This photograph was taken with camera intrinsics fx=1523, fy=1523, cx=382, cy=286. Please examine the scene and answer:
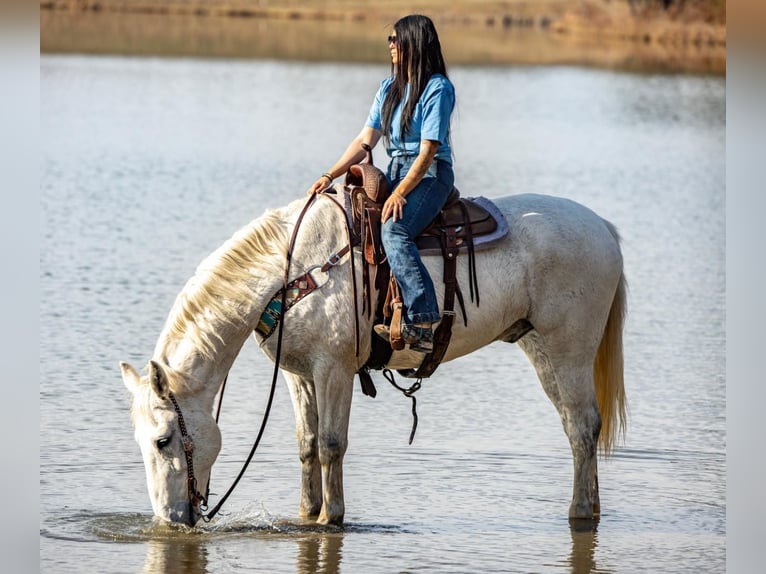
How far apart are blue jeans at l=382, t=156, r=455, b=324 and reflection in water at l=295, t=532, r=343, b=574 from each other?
1152 mm

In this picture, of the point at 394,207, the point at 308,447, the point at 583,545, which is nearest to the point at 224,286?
the point at 394,207

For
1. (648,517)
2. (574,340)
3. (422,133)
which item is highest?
(422,133)

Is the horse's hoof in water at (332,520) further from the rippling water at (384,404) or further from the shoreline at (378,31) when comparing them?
the shoreline at (378,31)

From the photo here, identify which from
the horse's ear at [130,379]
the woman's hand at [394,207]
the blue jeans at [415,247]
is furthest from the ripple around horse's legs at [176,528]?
the woman's hand at [394,207]

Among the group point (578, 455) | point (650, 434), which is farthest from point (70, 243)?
point (578, 455)

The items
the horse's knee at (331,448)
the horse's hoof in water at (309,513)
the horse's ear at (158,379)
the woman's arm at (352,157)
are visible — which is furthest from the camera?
the horse's hoof in water at (309,513)

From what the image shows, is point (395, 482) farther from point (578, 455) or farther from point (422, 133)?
A: point (422, 133)

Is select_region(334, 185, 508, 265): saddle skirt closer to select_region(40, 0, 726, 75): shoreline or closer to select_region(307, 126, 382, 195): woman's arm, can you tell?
select_region(307, 126, 382, 195): woman's arm

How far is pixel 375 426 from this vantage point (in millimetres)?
9742

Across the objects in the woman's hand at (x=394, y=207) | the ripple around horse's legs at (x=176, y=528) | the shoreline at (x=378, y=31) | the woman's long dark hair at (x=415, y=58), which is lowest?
the ripple around horse's legs at (x=176, y=528)

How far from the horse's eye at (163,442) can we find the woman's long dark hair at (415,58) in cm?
193

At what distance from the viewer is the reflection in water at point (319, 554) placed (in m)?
7.13

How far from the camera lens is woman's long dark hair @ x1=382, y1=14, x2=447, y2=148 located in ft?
24.7

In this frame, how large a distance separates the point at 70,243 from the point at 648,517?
8589 millimetres
